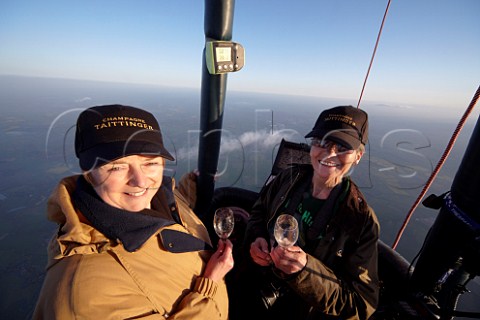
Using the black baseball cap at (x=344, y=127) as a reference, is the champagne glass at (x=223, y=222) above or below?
below

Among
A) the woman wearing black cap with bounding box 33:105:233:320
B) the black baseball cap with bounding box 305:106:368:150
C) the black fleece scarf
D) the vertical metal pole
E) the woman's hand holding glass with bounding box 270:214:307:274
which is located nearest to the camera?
the woman wearing black cap with bounding box 33:105:233:320

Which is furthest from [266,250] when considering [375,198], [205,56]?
[375,198]

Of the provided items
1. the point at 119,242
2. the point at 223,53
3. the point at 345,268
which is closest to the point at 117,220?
the point at 119,242

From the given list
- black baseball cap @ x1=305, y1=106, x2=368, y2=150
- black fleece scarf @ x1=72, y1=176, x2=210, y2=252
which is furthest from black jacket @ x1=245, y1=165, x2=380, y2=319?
black fleece scarf @ x1=72, y1=176, x2=210, y2=252

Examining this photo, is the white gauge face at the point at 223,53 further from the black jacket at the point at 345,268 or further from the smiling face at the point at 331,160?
the black jacket at the point at 345,268

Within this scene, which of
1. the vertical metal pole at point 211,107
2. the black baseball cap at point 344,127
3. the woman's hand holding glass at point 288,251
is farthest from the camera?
the vertical metal pole at point 211,107

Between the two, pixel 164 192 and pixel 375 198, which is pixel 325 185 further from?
pixel 375 198

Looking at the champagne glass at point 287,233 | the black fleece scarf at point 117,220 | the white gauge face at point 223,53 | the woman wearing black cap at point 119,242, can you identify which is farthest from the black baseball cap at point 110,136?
the white gauge face at point 223,53

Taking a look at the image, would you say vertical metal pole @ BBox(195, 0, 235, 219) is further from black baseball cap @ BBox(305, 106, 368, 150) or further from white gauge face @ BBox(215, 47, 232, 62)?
black baseball cap @ BBox(305, 106, 368, 150)
